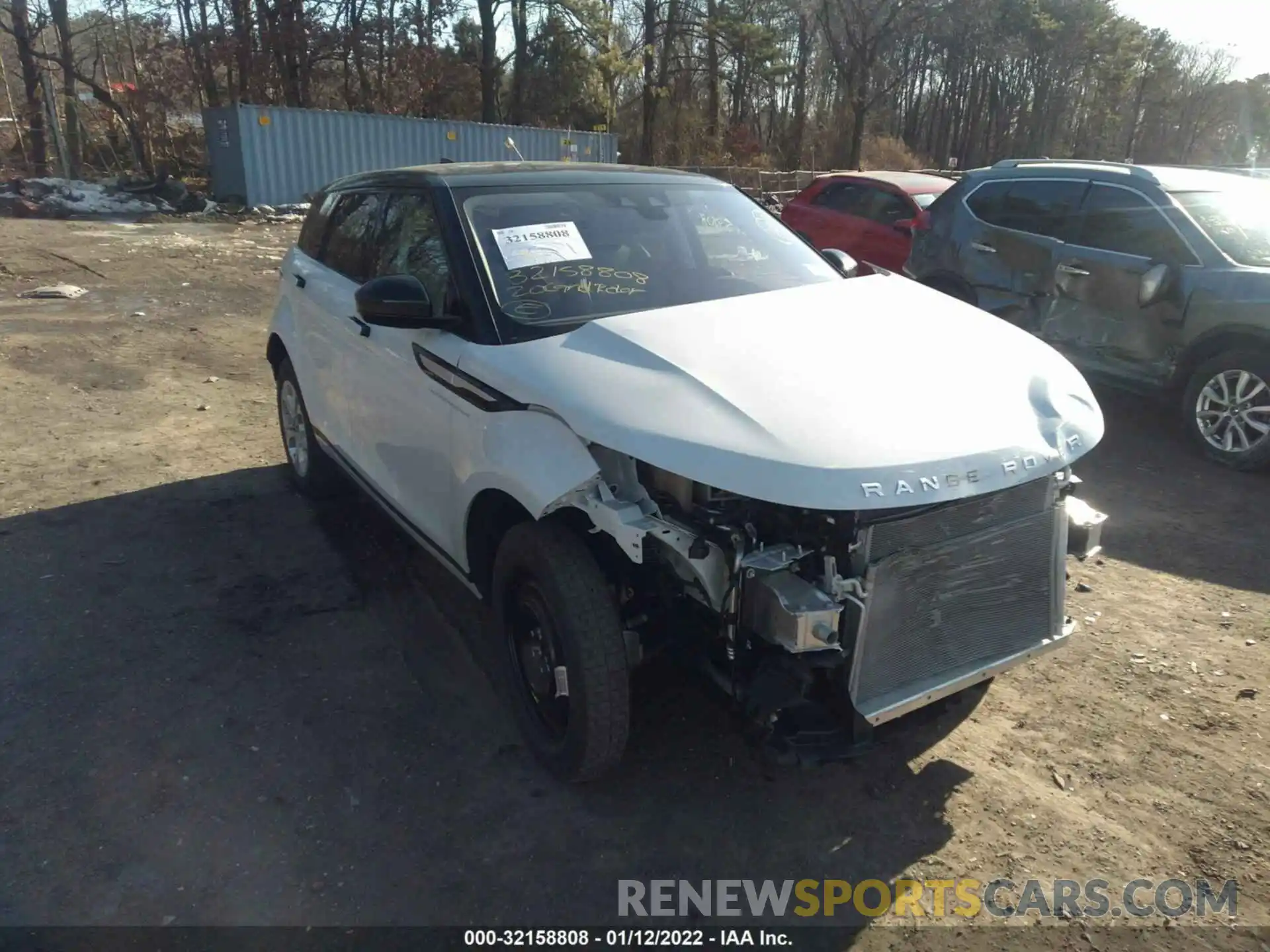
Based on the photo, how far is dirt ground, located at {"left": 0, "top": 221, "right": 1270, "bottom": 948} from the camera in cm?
269

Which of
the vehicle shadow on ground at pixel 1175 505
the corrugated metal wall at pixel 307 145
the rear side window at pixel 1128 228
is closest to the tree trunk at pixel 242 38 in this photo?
the corrugated metal wall at pixel 307 145

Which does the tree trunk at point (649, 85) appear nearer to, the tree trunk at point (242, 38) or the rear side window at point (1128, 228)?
the tree trunk at point (242, 38)

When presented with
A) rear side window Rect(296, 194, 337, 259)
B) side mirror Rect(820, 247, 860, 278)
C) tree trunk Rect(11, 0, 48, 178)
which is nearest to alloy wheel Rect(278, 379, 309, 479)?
rear side window Rect(296, 194, 337, 259)

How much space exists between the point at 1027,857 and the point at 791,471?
1.47 m

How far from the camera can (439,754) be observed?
3.23m

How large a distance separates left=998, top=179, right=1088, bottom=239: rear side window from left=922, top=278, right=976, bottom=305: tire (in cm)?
59

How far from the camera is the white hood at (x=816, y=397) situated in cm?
238

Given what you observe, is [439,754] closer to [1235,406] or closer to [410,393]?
[410,393]

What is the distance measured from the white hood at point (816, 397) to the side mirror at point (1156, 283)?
357 centimetres

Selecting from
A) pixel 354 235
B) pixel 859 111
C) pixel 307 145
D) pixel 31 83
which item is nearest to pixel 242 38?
pixel 31 83

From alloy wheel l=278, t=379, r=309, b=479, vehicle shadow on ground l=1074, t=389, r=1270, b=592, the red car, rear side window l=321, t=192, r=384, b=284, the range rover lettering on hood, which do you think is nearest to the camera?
the range rover lettering on hood

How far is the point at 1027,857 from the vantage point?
2.75 meters

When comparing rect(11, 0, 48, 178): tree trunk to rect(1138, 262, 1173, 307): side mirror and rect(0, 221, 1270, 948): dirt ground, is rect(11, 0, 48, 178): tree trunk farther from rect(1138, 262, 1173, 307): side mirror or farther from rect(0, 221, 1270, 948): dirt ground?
rect(1138, 262, 1173, 307): side mirror

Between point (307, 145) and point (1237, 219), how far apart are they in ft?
63.8
